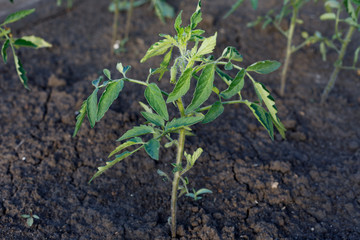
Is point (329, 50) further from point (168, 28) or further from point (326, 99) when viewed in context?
point (168, 28)

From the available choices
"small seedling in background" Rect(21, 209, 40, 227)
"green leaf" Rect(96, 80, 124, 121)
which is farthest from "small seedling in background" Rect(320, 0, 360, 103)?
"small seedling in background" Rect(21, 209, 40, 227)

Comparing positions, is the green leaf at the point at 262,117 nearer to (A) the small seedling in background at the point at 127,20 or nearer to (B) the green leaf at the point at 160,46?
(B) the green leaf at the point at 160,46

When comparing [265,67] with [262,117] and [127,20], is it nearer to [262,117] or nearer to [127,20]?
[262,117]

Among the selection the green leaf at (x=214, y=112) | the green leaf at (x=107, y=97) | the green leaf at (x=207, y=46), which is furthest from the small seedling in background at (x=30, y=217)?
the green leaf at (x=207, y=46)

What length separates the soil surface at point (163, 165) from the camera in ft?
6.58

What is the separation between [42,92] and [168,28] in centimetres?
120

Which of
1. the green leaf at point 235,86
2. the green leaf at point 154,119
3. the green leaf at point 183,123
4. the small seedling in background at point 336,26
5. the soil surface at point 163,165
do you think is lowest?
the soil surface at point 163,165

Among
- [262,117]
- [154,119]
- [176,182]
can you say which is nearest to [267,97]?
[262,117]

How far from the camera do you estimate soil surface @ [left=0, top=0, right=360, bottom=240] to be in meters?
2.01

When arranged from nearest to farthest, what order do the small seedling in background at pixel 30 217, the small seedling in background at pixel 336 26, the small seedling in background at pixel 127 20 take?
the small seedling in background at pixel 30 217 < the small seedling in background at pixel 336 26 < the small seedling in background at pixel 127 20

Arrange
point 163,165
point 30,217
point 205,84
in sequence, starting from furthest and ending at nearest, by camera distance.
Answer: point 163,165, point 30,217, point 205,84

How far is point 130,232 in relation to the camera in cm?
196

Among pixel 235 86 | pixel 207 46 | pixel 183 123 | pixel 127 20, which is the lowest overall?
pixel 127 20

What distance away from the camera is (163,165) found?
230 cm
